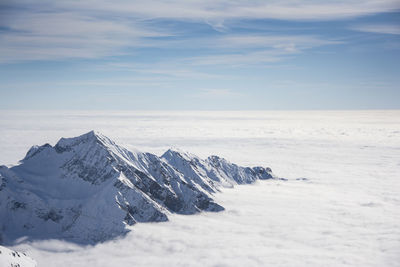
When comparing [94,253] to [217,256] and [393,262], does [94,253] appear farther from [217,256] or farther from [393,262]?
[393,262]

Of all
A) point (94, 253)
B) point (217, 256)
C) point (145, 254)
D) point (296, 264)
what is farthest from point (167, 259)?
point (296, 264)

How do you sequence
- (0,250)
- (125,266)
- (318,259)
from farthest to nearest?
1. (318,259)
2. (125,266)
3. (0,250)

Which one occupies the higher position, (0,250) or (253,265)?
(0,250)

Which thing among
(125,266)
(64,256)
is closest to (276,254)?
(125,266)

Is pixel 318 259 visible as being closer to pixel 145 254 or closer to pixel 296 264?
pixel 296 264

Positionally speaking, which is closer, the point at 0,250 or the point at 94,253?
the point at 0,250

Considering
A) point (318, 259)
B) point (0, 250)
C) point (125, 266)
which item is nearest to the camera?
point (0, 250)
